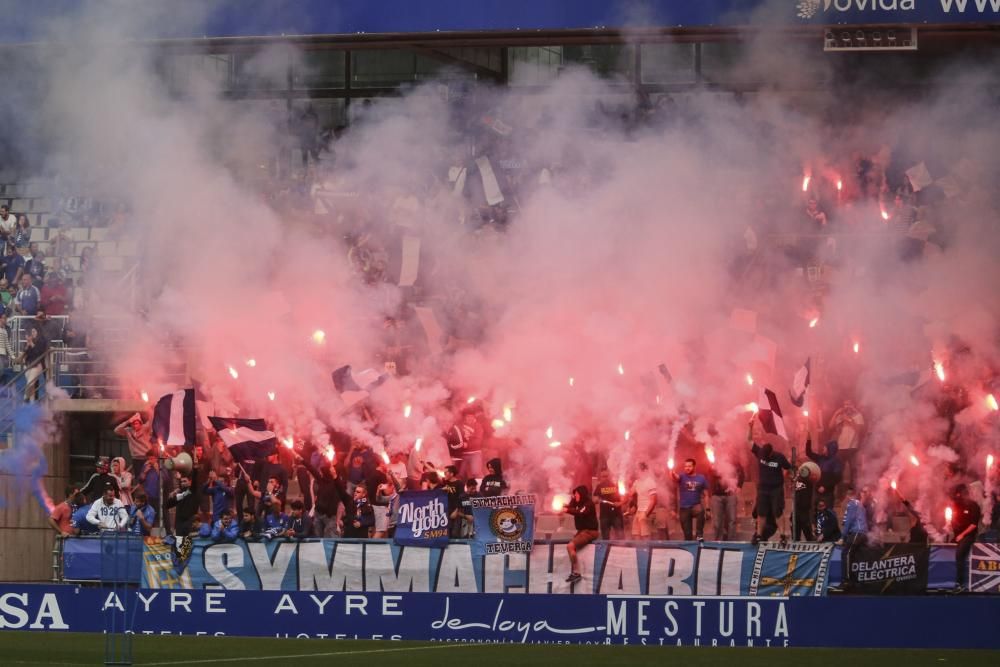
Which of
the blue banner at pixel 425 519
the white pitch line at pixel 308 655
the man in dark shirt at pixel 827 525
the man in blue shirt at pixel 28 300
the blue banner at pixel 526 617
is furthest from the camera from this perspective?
the man in blue shirt at pixel 28 300

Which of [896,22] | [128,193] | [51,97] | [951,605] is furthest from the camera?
[128,193]

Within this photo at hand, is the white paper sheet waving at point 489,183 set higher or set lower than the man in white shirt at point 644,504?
higher

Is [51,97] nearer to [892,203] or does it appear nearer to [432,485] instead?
[432,485]

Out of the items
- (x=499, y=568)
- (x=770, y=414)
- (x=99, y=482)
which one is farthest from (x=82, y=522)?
(x=770, y=414)

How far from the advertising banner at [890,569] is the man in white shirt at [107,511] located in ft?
26.4

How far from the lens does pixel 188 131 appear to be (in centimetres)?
1844

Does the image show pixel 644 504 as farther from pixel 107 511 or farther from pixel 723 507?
pixel 107 511

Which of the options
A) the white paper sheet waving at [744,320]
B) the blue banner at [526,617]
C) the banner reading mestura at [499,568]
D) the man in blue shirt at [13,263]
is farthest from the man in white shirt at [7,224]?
the white paper sheet waving at [744,320]

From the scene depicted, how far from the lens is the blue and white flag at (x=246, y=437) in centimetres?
1836

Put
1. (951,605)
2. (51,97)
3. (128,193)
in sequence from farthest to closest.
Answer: (128,193) → (51,97) → (951,605)

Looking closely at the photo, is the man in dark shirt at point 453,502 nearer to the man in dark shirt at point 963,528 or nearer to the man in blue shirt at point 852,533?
the man in blue shirt at point 852,533

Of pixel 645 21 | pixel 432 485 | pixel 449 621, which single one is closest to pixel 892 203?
pixel 645 21

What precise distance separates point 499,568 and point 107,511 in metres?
4.69

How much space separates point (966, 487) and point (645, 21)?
5.97 m
